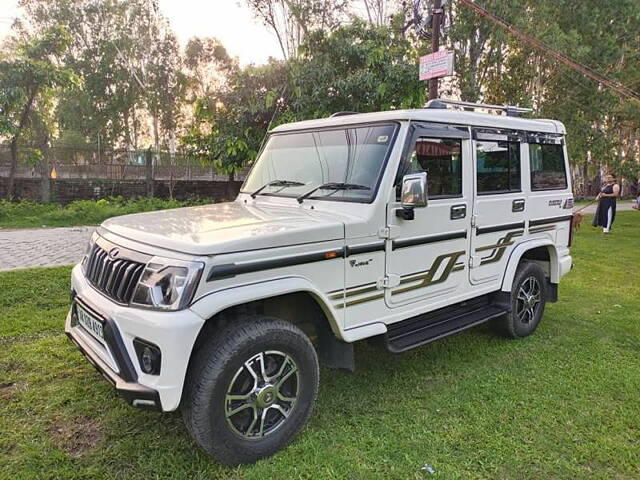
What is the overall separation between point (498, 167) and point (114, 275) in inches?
130

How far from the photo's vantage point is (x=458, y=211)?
382 centimetres

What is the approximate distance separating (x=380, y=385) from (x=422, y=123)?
209cm

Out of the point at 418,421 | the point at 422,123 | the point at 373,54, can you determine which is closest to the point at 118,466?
the point at 418,421

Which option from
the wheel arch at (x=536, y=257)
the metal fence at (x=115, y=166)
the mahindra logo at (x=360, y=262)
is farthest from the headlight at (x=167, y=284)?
the metal fence at (x=115, y=166)

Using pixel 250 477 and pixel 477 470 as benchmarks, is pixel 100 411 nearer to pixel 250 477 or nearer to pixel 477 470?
pixel 250 477

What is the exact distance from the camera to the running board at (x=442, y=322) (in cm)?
350

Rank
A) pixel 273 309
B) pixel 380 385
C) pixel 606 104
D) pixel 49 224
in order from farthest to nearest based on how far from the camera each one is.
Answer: pixel 606 104 → pixel 49 224 → pixel 380 385 → pixel 273 309

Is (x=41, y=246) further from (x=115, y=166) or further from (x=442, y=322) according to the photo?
(x=442, y=322)

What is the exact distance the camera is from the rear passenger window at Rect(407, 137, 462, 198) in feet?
11.6

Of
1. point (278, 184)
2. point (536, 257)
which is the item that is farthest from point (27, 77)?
point (536, 257)

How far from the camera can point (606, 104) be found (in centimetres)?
1912

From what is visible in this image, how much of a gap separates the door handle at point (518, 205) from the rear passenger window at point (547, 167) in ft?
0.87

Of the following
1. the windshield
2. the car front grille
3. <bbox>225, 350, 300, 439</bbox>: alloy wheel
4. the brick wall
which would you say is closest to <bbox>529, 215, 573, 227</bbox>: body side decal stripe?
the windshield

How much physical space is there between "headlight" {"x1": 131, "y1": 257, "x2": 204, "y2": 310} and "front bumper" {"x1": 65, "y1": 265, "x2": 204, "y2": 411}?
52mm
